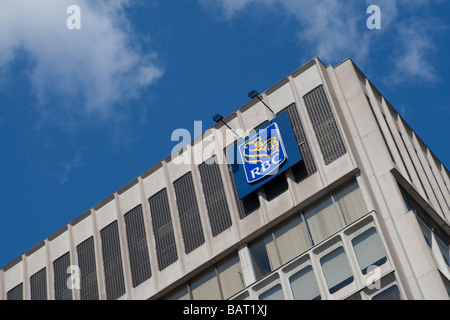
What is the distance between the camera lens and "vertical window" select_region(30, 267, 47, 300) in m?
53.8

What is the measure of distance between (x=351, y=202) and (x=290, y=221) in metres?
3.74

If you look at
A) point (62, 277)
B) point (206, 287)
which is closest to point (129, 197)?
point (62, 277)

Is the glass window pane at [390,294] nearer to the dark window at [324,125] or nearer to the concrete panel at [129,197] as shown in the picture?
the dark window at [324,125]

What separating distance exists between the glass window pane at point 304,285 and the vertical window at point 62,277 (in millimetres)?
16526

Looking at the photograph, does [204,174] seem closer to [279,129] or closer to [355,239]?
[279,129]

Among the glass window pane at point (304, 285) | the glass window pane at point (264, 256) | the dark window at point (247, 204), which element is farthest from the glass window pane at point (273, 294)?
the dark window at point (247, 204)

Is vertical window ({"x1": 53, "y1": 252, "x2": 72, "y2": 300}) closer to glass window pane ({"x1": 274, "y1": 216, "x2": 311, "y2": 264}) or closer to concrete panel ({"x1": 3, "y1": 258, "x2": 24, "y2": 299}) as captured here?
concrete panel ({"x1": 3, "y1": 258, "x2": 24, "y2": 299})

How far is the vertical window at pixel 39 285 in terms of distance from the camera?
2119 inches

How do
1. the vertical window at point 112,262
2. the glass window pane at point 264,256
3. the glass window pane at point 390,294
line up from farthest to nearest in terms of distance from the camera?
the vertical window at point 112,262
the glass window pane at point 264,256
the glass window pane at point 390,294

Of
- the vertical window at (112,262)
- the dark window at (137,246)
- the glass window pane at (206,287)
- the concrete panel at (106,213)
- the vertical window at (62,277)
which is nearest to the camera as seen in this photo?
the glass window pane at (206,287)

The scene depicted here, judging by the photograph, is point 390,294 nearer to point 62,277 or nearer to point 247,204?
point 247,204

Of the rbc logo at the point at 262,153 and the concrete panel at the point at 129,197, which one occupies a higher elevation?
the concrete panel at the point at 129,197

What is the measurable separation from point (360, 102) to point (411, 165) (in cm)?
527

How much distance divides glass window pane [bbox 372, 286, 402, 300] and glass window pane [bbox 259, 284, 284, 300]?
5968 millimetres
